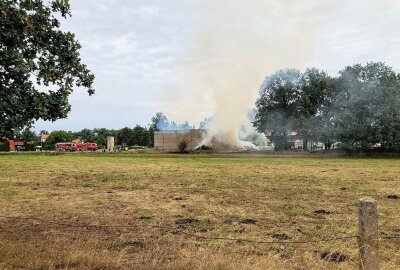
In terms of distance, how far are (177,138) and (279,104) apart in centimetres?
3730

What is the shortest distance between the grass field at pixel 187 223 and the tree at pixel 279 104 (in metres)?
51.8

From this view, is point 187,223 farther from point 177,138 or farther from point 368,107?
point 177,138

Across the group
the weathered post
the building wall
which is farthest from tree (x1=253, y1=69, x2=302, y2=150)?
the weathered post

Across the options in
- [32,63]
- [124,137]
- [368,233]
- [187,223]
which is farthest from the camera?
[124,137]

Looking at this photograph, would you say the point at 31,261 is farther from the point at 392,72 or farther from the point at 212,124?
the point at 212,124

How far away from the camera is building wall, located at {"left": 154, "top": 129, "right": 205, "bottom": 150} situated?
103 meters

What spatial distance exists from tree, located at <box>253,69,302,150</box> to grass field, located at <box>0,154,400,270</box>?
51.8m

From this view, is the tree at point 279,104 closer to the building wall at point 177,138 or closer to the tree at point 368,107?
Answer: the tree at point 368,107

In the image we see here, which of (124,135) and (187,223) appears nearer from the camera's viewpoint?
(187,223)

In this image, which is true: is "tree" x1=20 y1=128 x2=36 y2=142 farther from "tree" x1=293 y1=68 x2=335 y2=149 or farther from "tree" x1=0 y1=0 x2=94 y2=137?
"tree" x1=293 y1=68 x2=335 y2=149

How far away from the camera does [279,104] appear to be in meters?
80.0

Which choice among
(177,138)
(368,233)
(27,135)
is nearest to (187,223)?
(27,135)


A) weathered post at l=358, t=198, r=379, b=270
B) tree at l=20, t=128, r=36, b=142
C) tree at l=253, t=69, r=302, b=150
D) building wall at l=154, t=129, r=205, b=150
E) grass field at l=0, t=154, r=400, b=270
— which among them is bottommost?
grass field at l=0, t=154, r=400, b=270

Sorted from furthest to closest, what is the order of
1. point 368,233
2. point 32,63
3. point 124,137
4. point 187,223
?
point 124,137, point 187,223, point 32,63, point 368,233
